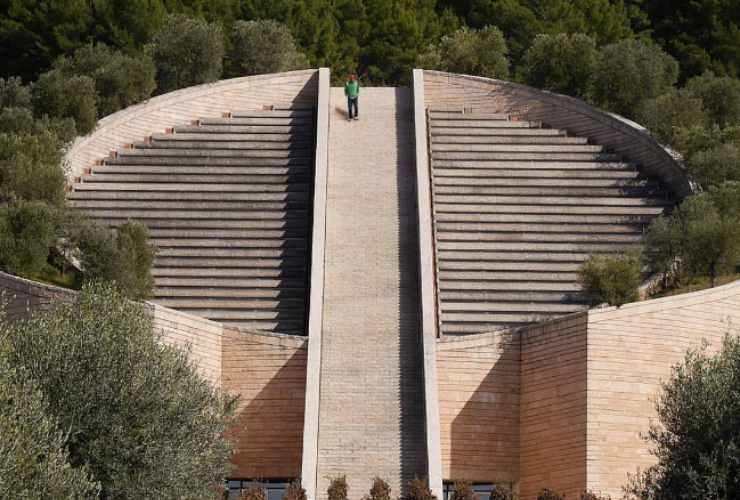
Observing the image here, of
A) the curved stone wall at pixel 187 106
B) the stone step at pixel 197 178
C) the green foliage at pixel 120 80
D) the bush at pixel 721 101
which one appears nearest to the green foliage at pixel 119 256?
the stone step at pixel 197 178

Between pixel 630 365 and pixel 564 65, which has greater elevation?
pixel 564 65

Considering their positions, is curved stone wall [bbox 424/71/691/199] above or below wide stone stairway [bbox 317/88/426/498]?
above

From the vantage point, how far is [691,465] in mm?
24812

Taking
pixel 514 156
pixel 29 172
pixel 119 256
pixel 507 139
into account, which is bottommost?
pixel 119 256

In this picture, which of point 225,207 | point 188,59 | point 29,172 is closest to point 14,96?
point 188,59

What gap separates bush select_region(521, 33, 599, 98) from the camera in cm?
4131

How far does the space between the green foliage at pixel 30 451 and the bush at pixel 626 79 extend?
18989mm

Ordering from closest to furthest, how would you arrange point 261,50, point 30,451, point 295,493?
point 30,451
point 295,493
point 261,50

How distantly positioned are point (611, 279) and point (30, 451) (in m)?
10.9

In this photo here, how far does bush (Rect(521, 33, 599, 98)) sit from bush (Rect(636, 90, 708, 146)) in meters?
2.87

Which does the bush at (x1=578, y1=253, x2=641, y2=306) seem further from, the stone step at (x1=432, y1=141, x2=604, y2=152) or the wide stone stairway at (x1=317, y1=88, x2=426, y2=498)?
the stone step at (x1=432, y1=141, x2=604, y2=152)

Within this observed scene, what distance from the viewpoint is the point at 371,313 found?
103 ft

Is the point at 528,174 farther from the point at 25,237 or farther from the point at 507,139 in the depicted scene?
the point at 25,237

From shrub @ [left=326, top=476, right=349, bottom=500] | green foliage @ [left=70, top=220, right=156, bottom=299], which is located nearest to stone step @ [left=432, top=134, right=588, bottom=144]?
green foliage @ [left=70, top=220, right=156, bottom=299]
